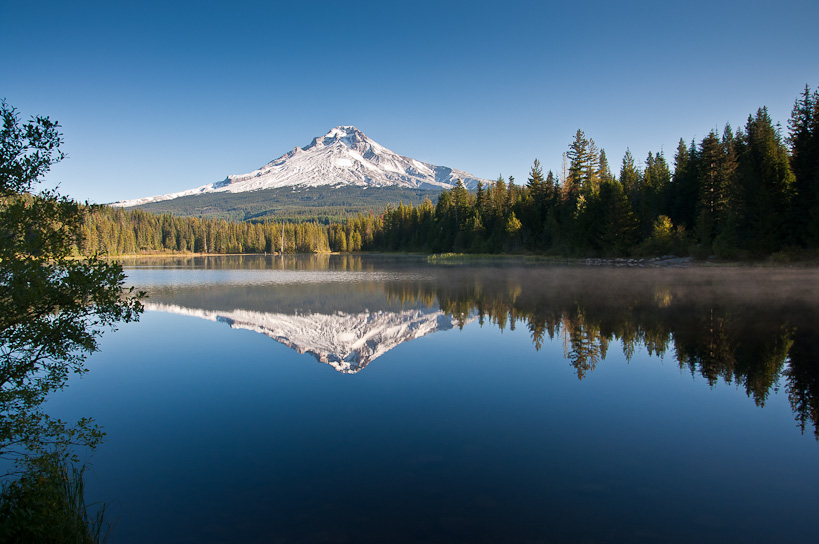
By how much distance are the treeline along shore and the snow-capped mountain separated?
7.79 m

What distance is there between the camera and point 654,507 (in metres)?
6.84

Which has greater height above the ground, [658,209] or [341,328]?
[658,209]

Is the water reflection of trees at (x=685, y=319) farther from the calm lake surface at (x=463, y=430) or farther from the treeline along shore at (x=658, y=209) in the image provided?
the treeline along shore at (x=658, y=209)

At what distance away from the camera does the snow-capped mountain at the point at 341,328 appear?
1702 centimetres

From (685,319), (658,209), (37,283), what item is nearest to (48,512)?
(37,283)

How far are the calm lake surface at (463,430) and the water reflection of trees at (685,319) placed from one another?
15 centimetres

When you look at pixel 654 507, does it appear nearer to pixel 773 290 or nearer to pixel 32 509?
pixel 32 509

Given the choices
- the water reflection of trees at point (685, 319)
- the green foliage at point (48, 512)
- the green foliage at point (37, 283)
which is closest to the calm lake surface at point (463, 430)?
the water reflection of trees at point (685, 319)

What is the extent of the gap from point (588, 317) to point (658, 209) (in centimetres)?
5323

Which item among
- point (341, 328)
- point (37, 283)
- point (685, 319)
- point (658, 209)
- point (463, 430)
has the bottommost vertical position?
point (463, 430)

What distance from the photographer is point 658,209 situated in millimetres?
67812

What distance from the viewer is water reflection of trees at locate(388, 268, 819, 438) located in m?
13.5

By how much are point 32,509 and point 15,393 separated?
1669 mm

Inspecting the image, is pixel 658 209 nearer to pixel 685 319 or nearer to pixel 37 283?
pixel 685 319
